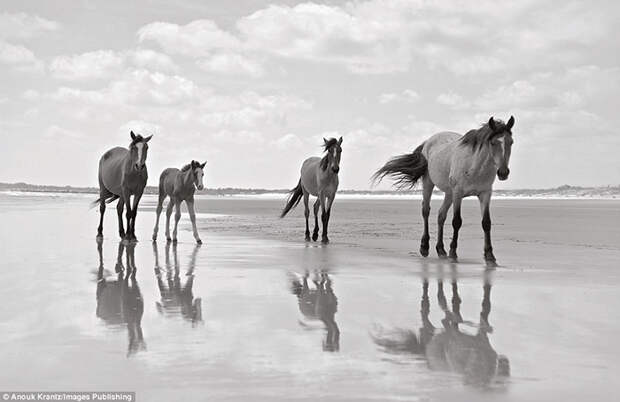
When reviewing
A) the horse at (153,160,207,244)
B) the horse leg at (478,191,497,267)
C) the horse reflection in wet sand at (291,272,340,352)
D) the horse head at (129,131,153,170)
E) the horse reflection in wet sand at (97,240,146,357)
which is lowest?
the horse reflection in wet sand at (291,272,340,352)

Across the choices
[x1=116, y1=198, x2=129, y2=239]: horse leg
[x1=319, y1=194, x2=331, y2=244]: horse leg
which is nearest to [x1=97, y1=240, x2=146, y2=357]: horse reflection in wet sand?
[x1=116, y1=198, x2=129, y2=239]: horse leg

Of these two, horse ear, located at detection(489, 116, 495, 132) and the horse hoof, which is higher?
horse ear, located at detection(489, 116, 495, 132)

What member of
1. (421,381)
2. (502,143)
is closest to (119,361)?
(421,381)

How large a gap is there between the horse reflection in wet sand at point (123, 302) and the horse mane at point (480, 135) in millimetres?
5631

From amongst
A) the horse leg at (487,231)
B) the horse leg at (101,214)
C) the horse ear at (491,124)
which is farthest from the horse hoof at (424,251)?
the horse leg at (101,214)

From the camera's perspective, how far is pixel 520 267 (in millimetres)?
8945

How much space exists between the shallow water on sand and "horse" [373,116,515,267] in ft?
4.42

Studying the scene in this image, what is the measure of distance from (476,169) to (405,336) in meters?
6.29

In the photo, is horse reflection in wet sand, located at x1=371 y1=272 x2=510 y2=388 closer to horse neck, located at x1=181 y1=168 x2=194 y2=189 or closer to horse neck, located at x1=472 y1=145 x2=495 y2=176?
horse neck, located at x1=472 y1=145 x2=495 y2=176

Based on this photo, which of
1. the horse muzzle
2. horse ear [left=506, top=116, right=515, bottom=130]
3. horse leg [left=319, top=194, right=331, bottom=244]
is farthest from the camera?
horse leg [left=319, top=194, right=331, bottom=244]

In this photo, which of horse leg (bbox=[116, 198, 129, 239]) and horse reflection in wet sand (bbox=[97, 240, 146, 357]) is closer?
horse reflection in wet sand (bbox=[97, 240, 146, 357])

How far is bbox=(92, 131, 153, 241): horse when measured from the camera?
1361 cm

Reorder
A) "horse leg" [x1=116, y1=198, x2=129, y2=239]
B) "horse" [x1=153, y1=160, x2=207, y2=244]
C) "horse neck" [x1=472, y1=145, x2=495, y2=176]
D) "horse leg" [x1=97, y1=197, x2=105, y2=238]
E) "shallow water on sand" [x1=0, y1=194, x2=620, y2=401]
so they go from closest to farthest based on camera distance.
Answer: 1. "shallow water on sand" [x1=0, y1=194, x2=620, y2=401]
2. "horse neck" [x1=472, y1=145, x2=495, y2=176]
3. "horse leg" [x1=116, y1=198, x2=129, y2=239]
4. "horse leg" [x1=97, y1=197, x2=105, y2=238]
5. "horse" [x1=153, y1=160, x2=207, y2=244]

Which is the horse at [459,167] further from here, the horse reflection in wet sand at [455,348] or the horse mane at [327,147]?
the horse reflection in wet sand at [455,348]
